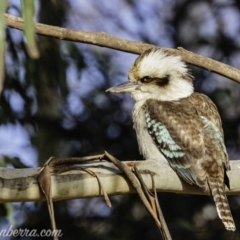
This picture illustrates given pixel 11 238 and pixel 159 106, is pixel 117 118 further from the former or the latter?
pixel 159 106

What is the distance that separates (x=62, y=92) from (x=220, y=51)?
1.48 metres

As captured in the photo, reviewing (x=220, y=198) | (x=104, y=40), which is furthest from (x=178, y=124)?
(x=104, y=40)

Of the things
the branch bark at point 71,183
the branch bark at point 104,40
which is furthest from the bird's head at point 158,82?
the branch bark at point 71,183

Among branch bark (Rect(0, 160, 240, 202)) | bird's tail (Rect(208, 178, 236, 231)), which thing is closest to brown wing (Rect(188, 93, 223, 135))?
bird's tail (Rect(208, 178, 236, 231))

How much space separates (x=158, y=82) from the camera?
300cm

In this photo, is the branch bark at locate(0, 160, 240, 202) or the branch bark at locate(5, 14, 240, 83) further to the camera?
the branch bark at locate(5, 14, 240, 83)

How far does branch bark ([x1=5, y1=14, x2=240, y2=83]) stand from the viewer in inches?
90.4

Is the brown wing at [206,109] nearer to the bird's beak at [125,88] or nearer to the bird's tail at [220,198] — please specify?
the bird's beak at [125,88]

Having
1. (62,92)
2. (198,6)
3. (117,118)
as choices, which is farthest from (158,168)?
(198,6)

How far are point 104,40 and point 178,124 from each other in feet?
1.47

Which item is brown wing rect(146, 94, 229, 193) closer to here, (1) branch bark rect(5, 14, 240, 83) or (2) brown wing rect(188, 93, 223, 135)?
(2) brown wing rect(188, 93, 223, 135)

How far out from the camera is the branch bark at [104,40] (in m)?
2.29

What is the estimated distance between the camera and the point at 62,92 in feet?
12.8

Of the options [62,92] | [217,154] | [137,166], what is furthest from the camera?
[62,92]
